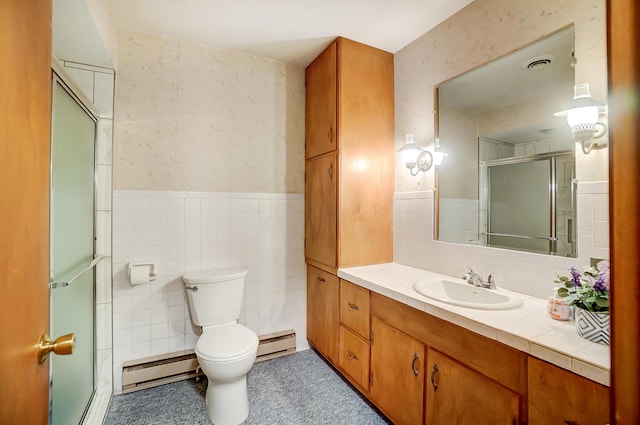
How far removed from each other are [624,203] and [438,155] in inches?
64.8

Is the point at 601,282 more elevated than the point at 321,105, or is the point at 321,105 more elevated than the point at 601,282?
the point at 321,105

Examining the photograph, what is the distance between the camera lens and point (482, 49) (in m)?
1.65

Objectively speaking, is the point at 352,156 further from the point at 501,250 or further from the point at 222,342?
the point at 222,342

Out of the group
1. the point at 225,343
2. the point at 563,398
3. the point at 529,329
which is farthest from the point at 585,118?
the point at 225,343

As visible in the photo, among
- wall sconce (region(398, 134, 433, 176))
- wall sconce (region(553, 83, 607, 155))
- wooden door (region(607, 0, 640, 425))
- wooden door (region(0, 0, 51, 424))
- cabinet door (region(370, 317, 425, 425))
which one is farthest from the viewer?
wall sconce (region(398, 134, 433, 176))

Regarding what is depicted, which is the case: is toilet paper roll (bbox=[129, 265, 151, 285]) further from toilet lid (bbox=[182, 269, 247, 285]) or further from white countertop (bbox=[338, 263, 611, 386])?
white countertop (bbox=[338, 263, 611, 386])

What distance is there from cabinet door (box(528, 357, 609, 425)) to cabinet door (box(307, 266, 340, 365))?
125 cm

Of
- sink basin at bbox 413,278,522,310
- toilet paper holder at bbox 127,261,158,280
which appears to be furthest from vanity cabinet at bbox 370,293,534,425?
toilet paper holder at bbox 127,261,158,280

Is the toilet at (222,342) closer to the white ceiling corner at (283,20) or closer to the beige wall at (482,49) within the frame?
the beige wall at (482,49)

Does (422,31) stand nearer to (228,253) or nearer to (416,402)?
(228,253)

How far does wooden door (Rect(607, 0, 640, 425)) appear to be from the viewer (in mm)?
354

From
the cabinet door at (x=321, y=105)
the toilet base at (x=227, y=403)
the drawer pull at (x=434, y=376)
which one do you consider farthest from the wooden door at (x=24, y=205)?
the cabinet door at (x=321, y=105)

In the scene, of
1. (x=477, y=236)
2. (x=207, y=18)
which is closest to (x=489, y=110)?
(x=477, y=236)

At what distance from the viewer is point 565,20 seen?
1.30 m
